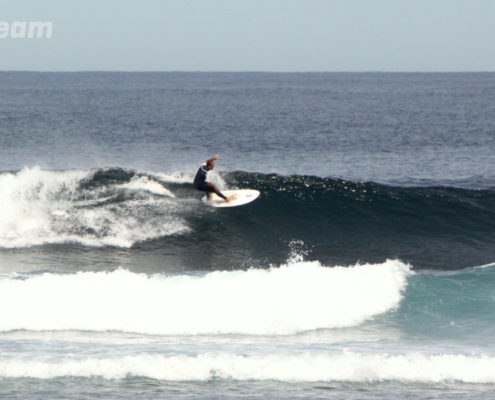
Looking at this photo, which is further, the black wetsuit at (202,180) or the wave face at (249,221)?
the black wetsuit at (202,180)

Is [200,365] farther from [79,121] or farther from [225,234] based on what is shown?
[79,121]

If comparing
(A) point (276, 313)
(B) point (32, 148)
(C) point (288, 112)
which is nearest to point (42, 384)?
(A) point (276, 313)

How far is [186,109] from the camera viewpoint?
74125 millimetres

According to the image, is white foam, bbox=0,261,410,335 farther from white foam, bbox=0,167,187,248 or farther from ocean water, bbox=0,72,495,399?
white foam, bbox=0,167,187,248

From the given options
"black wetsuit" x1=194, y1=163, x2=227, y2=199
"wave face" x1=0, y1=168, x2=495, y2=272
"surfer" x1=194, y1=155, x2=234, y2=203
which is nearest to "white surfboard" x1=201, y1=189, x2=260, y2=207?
"wave face" x1=0, y1=168, x2=495, y2=272

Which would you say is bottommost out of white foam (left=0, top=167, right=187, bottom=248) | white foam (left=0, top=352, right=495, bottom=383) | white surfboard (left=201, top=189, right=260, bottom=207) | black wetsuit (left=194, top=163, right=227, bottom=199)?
white foam (left=0, top=352, right=495, bottom=383)

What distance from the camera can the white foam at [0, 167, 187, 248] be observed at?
50.9 feet

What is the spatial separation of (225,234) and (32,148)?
25070mm

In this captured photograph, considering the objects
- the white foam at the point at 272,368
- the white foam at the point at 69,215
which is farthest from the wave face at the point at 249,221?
the white foam at the point at 272,368

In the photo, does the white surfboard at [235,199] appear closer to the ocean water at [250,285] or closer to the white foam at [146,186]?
the ocean water at [250,285]

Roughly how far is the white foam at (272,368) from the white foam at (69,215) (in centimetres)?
717

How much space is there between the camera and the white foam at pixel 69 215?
50.9 feet

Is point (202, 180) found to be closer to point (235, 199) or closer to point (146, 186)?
point (235, 199)

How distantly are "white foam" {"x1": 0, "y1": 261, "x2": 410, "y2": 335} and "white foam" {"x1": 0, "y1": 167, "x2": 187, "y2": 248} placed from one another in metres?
4.08
